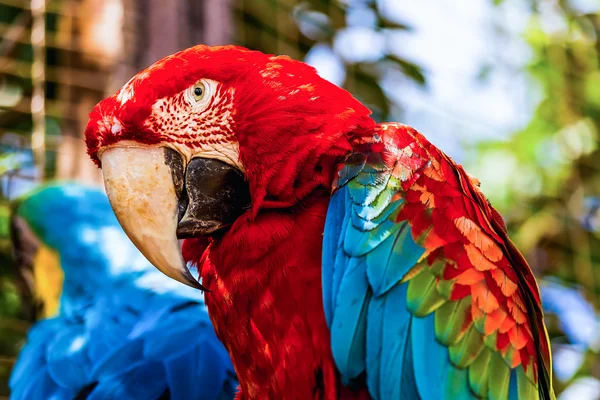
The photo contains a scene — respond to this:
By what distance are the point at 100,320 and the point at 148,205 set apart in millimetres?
741

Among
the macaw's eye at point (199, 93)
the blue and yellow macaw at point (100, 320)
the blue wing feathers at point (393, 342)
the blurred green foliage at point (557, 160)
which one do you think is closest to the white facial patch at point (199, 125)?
the macaw's eye at point (199, 93)

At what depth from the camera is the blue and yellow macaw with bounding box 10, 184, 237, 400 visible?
1537mm

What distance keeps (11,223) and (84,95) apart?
1.44 feet

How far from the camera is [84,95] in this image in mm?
2193

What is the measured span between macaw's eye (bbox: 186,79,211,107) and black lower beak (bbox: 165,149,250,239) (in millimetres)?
87

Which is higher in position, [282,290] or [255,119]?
[255,119]

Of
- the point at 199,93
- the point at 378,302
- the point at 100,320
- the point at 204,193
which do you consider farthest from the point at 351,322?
the point at 100,320

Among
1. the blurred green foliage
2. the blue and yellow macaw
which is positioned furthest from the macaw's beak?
the blurred green foliage

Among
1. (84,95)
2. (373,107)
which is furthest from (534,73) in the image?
(84,95)

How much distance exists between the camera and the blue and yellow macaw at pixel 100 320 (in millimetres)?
1537

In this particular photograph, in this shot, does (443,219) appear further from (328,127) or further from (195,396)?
(195,396)

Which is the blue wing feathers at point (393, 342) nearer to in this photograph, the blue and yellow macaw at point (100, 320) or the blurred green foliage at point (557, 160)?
the blue and yellow macaw at point (100, 320)

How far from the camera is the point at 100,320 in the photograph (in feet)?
5.60

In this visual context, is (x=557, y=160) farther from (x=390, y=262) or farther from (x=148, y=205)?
(x=148, y=205)
